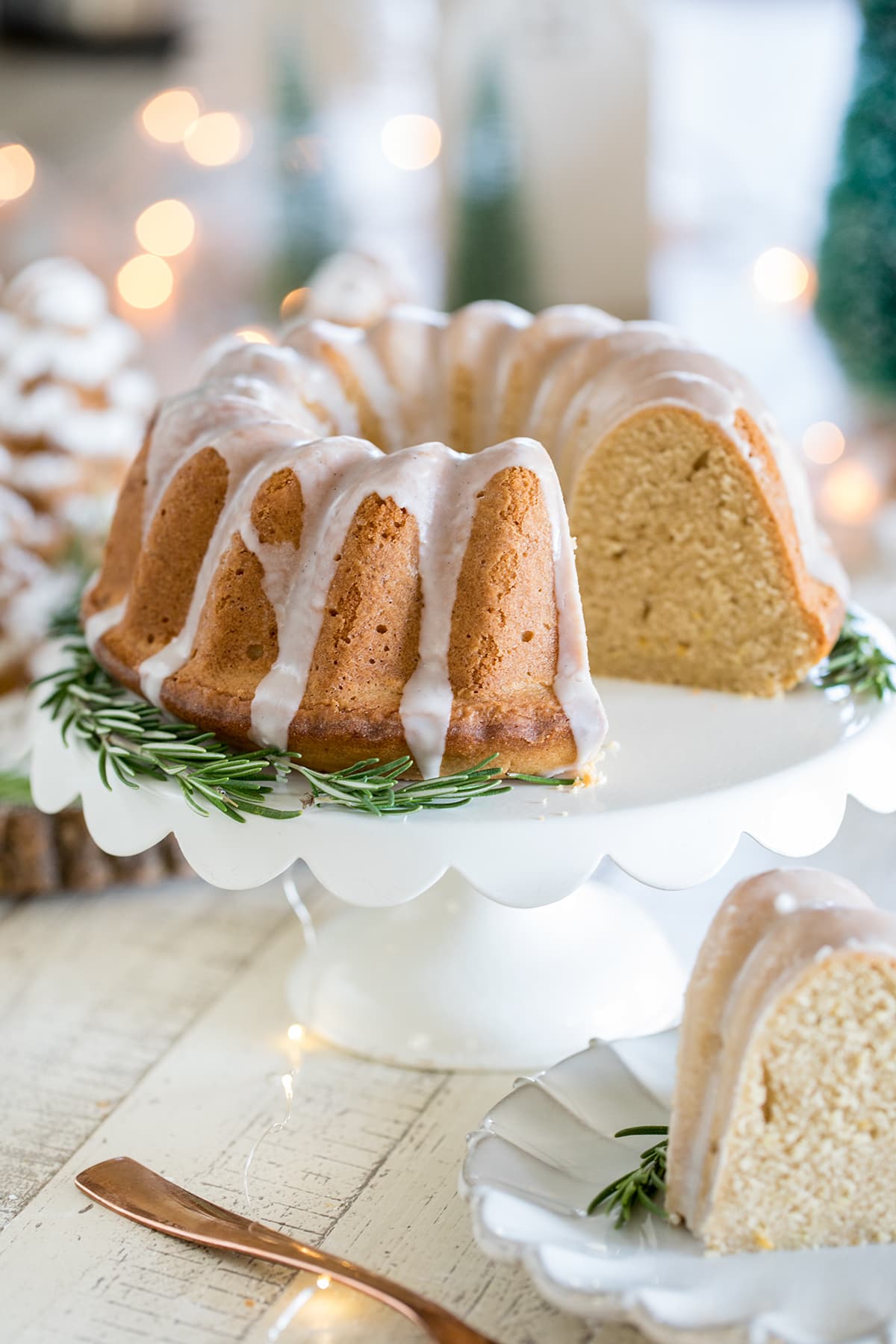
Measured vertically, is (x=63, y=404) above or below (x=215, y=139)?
below

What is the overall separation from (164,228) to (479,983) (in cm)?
351

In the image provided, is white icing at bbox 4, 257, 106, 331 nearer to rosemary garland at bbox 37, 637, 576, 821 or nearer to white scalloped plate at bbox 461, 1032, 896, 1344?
rosemary garland at bbox 37, 637, 576, 821

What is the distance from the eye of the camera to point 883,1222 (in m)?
1.26

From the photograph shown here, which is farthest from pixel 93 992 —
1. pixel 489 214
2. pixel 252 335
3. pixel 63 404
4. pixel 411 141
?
pixel 411 141

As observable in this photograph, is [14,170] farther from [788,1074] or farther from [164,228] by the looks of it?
[788,1074]

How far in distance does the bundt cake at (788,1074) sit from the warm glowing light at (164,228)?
12.8 feet

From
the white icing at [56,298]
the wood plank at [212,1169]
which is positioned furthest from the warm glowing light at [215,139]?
the wood plank at [212,1169]

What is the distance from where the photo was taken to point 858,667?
174cm

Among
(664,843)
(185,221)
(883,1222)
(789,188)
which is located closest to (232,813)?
(664,843)

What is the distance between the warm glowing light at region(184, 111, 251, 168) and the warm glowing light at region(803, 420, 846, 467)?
7.08ft

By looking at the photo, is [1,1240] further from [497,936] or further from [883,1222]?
[883,1222]

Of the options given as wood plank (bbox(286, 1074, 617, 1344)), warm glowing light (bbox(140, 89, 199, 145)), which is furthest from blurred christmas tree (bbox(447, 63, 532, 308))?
wood plank (bbox(286, 1074, 617, 1344))

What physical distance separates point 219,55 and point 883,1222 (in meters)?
4.84

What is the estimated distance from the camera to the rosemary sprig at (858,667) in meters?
1.67
